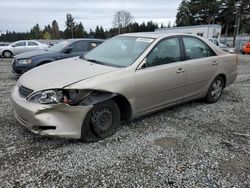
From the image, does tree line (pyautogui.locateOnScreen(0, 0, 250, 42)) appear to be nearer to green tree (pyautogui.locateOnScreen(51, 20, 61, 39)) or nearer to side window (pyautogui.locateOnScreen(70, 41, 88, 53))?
green tree (pyautogui.locateOnScreen(51, 20, 61, 39))

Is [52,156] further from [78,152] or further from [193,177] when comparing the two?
[193,177]

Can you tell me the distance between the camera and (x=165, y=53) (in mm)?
4211

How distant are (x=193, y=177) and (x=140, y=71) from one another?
1.69 meters

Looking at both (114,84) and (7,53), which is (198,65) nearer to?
A: (114,84)

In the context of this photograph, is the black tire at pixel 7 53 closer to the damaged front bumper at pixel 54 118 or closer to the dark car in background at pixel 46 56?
the dark car in background at pixel 46 56

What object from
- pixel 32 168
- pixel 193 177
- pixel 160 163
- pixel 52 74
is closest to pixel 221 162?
pixel 193 177

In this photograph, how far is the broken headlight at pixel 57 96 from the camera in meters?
3.09

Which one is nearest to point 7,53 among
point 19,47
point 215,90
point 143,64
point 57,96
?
point 19,47

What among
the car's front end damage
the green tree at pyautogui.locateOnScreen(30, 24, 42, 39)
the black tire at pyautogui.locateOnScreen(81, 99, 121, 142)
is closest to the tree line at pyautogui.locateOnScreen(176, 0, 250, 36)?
the green tree at pyautogui.locateOnScreen(30, 24, 42, 39)

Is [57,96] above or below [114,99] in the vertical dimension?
above

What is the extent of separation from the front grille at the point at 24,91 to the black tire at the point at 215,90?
3587mm

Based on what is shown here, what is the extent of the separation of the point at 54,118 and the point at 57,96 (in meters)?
0.28

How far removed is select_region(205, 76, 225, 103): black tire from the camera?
17.2ft

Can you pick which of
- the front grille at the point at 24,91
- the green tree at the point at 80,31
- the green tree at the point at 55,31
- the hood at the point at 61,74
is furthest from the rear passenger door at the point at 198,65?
the green tree at the point at 55,31
